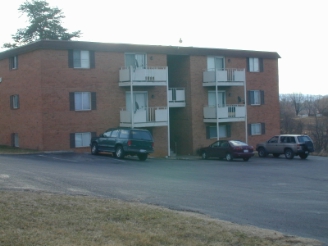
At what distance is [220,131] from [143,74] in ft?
30.4

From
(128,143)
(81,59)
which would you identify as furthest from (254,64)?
(128,143)

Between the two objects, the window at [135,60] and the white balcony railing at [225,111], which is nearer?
the window at [135,60]

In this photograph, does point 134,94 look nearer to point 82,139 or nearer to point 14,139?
point 82,139

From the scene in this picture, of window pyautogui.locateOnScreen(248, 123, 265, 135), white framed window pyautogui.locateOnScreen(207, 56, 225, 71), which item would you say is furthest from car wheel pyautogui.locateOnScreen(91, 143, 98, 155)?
window pyautogui.locateOnScreen(248, 123, 265, 135)

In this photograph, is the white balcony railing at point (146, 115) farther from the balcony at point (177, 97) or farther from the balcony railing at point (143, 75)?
the balcony at point (177, 97)

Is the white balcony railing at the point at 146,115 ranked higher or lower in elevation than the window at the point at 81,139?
higher

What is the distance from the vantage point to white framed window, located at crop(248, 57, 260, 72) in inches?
1697

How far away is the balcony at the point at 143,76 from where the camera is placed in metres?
34.8

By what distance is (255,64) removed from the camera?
43469 millimetres

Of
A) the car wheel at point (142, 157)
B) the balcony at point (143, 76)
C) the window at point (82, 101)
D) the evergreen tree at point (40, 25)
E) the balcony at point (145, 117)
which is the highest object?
→ the evergreen tree at point (40, 25)

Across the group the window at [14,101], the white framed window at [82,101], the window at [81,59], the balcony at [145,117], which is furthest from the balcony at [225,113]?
the window at [14,101]

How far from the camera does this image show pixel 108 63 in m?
35.0

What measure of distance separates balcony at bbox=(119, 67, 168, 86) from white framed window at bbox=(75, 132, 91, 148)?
4.17 meters

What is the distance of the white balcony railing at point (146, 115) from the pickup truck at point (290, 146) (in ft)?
26.2
